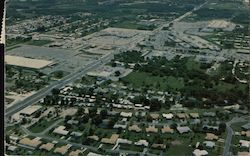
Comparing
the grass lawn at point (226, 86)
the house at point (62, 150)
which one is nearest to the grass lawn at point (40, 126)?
the house at point (62, 150)

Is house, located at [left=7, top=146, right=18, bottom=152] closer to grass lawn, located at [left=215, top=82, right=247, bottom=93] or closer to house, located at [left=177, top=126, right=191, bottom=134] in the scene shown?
house, located at [left=177, top=126, right=191, bottom=134]

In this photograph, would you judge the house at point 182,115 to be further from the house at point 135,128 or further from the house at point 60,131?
the house at point 60,131

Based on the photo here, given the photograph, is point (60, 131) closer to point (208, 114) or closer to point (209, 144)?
point (209, 144)

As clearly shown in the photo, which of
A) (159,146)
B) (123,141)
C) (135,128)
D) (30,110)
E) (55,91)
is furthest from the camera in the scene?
(55,91)

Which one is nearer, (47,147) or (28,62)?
(47,147)

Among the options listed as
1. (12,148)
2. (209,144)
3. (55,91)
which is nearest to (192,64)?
(55,91)
